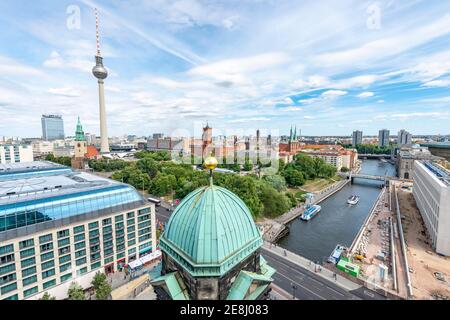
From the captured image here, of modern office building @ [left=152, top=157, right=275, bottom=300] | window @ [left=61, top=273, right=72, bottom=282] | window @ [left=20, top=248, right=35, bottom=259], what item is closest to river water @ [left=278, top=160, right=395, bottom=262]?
modern office building @ [left=152, top=157, right=275, bottom=300]

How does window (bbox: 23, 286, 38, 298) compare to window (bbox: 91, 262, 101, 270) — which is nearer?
window (bbox: 23, 286, 38, 298)

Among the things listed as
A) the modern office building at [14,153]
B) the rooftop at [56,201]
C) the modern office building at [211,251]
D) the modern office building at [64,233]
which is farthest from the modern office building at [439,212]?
the modern office building at [14,153]

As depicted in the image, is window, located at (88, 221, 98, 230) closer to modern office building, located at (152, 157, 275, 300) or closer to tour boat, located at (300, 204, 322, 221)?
modern office building, located at (152, 157, 275, 300)

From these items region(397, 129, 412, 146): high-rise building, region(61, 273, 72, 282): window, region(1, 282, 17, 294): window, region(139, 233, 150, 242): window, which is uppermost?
region(397, 129, 412, 146): high-rise building

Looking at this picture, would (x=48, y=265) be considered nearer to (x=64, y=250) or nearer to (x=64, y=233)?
(x=64, y=250)

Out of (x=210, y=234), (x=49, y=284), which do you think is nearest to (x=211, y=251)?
(x=210, y=234)

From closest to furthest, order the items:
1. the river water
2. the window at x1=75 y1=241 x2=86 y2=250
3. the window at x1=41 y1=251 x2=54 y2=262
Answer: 1. the window at x1=41 y1=251 x2=54 y2=262
2. the window at x1=75 y1=241 x2=86 y2=250
3. the river water
